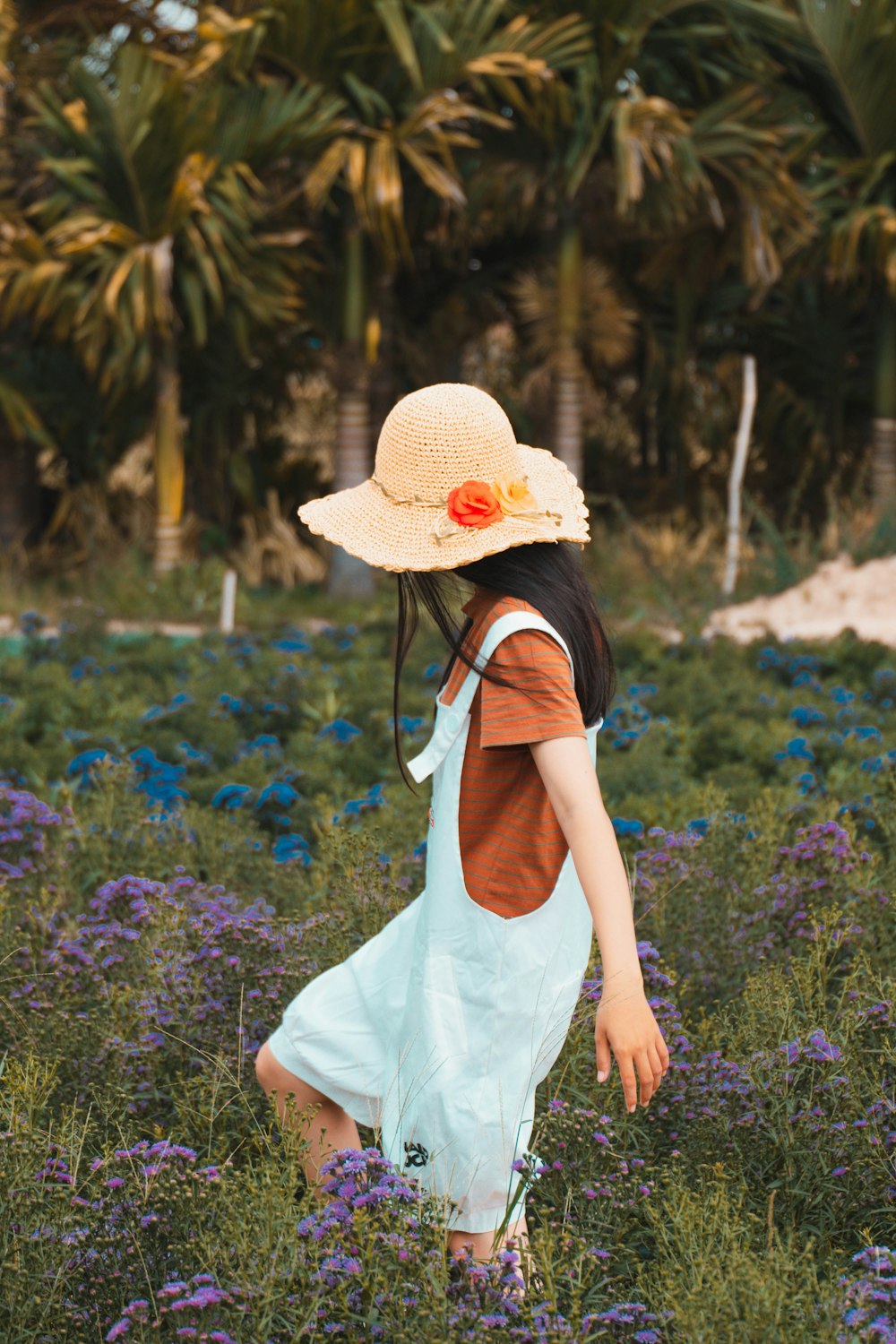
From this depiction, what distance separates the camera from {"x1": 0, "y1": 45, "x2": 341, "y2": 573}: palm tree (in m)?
9.87

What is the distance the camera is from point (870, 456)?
42.2ft

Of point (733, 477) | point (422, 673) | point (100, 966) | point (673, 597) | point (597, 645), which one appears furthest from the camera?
point (733, 477)

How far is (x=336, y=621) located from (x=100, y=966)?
735 centimetres

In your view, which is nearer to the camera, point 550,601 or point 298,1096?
point 550,601

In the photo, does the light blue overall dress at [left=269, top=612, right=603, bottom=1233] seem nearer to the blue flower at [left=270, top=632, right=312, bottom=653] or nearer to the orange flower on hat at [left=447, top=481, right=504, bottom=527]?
the orange flower on hat at [left=447, top=481, right=504, bottom=527]

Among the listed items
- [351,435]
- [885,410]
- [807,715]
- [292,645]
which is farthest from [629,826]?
[885,410]

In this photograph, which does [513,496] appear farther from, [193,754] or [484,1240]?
[193,754]

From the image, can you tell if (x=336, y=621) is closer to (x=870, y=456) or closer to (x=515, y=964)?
(x=870, y=456)

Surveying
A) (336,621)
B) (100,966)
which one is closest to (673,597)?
(336,621)

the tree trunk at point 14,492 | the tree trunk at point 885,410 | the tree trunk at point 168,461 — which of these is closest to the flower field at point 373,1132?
the tree trunk at point 168,461

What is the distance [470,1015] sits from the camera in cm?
204

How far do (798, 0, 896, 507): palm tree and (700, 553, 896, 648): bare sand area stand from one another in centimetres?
171

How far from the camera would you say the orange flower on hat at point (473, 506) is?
2.09 metres

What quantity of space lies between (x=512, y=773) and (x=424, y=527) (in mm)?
373
